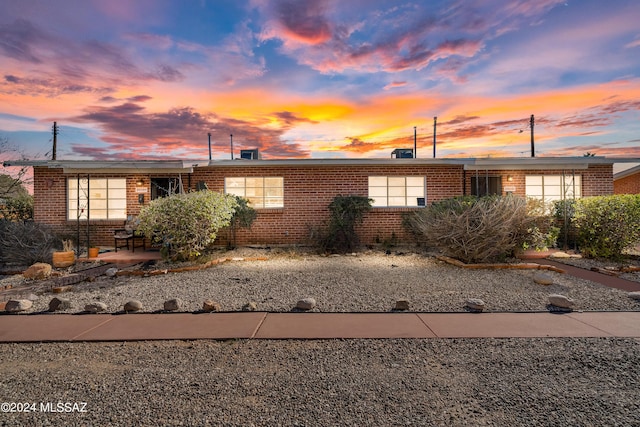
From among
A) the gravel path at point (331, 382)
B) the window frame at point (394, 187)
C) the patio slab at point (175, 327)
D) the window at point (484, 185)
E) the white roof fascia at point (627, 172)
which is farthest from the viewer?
the white roof fascia at point (627, 172)

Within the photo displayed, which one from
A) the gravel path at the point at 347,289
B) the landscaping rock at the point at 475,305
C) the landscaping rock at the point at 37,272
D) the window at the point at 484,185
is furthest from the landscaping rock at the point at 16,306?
the window at the point at 484,185

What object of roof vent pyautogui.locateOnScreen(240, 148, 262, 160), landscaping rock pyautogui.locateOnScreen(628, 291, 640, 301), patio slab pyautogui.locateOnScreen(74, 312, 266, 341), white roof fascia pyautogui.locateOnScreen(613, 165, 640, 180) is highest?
roof vent pyautogui.locateOnScreen(240, 148, 262, 160)

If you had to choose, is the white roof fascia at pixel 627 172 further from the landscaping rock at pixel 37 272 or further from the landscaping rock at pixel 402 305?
the landscaping rock at pixel 37 272

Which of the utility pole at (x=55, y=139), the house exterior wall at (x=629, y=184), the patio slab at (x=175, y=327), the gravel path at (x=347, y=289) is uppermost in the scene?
the utility pole at (x=55, y=139)

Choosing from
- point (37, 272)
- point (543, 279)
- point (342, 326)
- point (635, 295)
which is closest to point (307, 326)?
point (342, 326)

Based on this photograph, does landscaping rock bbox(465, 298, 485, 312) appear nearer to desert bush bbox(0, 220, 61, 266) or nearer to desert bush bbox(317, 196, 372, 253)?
desert bush bbox(317, 196, 372, 253)

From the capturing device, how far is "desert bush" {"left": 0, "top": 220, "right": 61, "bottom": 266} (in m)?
8.18

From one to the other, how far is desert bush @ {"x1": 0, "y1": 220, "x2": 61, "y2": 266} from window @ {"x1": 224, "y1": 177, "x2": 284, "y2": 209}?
4974mm

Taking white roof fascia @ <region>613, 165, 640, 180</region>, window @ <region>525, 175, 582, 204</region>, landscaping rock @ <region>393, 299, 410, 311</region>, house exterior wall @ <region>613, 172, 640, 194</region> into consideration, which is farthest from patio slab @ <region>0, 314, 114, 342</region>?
house exterior wall @ <region>613, 172, 640, 194</region>

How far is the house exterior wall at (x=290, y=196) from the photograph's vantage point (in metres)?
11.1

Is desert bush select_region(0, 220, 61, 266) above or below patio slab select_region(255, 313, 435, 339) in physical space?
above

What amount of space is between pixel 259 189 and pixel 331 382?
31.0 feet

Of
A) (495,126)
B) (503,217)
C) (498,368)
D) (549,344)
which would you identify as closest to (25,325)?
(498,368)

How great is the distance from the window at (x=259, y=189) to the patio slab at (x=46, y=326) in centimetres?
748
